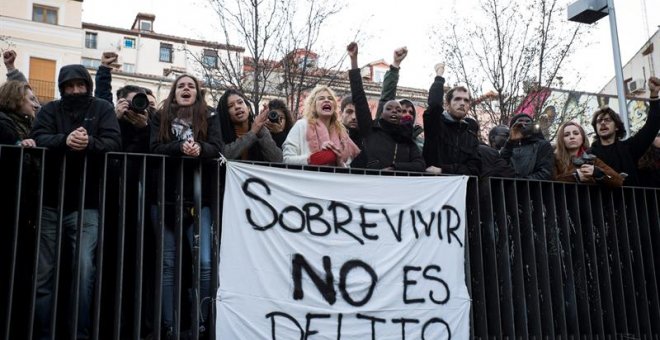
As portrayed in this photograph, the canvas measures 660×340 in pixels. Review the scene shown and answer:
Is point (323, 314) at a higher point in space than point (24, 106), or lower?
lower

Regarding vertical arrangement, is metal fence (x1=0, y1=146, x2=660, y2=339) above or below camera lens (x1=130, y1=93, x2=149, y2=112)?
below

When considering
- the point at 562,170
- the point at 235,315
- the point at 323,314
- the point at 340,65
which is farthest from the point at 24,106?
the point at 340,65

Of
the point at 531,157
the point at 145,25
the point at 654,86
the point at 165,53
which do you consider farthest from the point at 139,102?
the point at 145,25

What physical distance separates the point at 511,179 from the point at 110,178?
10.8ft

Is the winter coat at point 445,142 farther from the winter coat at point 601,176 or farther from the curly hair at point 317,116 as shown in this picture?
the winter coat at point 601,176

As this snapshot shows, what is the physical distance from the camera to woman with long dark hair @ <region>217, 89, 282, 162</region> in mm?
5566

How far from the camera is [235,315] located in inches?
186

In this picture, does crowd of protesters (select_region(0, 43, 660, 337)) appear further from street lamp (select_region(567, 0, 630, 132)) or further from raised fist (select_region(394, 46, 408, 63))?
street lamp (select_region(567, 0, 630, 132))

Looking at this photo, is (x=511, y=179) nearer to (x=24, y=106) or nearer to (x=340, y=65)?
(x=24, y=106)

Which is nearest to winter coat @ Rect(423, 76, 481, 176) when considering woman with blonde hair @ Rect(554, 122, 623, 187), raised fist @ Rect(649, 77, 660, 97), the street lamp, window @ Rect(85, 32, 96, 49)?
woman with blonde hair @ Rect(554, 122, 623, 187)

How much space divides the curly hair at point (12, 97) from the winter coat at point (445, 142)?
335 cm

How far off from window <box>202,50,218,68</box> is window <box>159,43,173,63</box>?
131ft

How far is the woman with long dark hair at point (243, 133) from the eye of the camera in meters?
5.57

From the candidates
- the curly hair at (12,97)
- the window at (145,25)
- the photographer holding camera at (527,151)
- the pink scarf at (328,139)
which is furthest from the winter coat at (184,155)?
the window at (145,25)
